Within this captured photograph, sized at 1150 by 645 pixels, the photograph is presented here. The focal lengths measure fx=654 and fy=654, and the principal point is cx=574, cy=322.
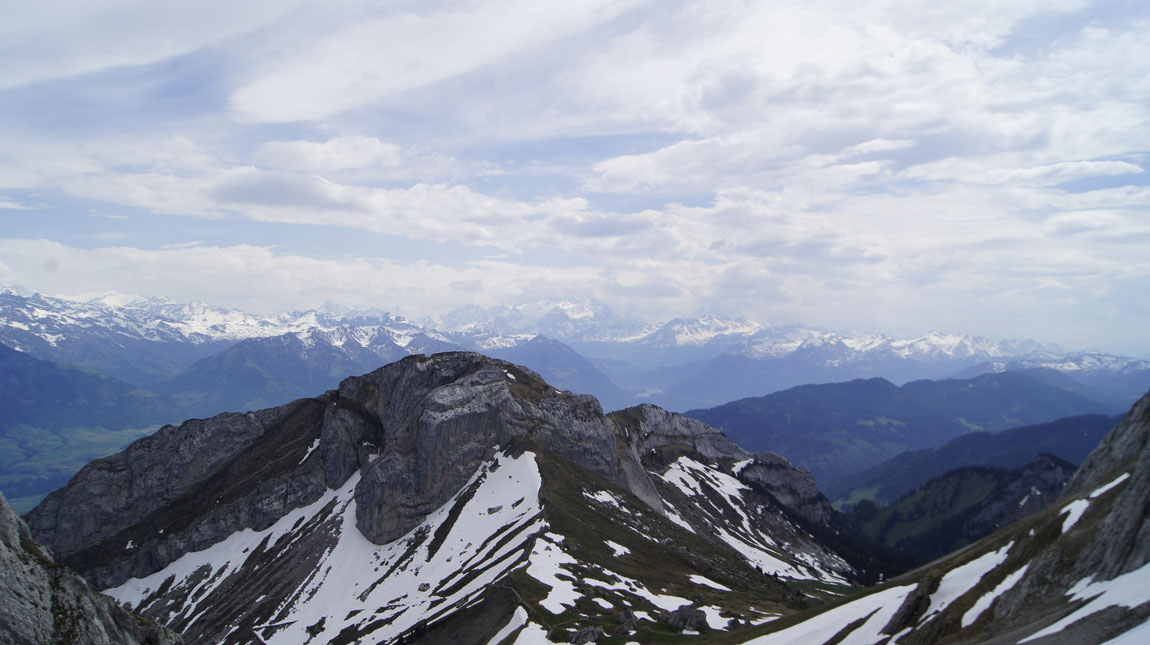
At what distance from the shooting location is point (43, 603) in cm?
4841

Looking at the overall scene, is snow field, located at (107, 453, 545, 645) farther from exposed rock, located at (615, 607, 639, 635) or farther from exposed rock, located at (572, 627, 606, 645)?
exposed rock, located at (572, 627, 606, 645)

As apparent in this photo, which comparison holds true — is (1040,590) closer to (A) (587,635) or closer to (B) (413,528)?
(A) (587,635)

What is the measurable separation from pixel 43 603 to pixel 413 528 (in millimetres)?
89353

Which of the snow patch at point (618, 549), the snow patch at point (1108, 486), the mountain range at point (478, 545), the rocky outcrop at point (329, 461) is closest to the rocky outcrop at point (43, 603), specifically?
the mountain range at point (478, 545)

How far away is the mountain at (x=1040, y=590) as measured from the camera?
3428 centimetres

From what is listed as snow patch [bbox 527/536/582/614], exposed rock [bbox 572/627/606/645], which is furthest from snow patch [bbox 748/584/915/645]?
snow patch [bbox 527/536/582/614]

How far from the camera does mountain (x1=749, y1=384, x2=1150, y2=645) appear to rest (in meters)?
34.3

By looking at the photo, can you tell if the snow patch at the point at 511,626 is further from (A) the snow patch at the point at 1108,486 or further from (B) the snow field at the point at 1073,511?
(A) the snow patch at the point at 1108,486

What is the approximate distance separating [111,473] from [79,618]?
496ft

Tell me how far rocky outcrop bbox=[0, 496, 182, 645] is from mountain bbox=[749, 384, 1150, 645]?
5883 cm

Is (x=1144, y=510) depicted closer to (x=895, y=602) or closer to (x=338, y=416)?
(x=895, y=602)

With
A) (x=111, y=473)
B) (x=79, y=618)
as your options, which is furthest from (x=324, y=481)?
(x=79, y=618)

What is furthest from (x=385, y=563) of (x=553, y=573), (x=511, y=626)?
(x=511, y=626)

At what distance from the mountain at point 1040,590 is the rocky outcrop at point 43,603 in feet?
193
